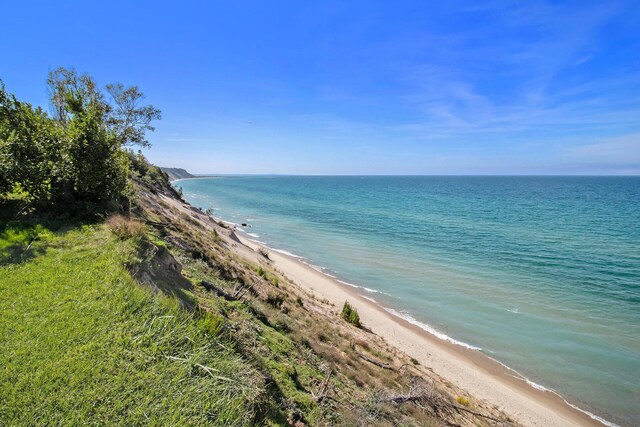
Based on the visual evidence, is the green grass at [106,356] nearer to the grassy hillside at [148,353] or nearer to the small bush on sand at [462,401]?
the grassy hillside at [148,353]

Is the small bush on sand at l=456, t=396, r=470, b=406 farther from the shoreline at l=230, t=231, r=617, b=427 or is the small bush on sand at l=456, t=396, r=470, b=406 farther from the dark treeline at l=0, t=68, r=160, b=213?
the dark treeline at l=0, t=68, r=160, b=213

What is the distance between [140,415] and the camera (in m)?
4.52

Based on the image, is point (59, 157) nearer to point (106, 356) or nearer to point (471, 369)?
point (106, 356)

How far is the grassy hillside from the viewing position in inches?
182

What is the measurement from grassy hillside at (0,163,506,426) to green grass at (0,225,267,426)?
18 millimetres

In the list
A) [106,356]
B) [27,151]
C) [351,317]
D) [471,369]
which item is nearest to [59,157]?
[27,151]

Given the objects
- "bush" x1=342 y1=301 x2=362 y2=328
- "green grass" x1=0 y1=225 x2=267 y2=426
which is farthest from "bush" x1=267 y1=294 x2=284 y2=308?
"green grass" x1=0 y1=225 x2=267 y2=426

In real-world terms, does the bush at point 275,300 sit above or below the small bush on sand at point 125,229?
below

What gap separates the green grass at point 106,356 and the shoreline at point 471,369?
12.8 m

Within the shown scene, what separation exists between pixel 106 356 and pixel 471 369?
16.8 m

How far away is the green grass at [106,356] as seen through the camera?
176 inches

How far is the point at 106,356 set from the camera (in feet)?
16.9

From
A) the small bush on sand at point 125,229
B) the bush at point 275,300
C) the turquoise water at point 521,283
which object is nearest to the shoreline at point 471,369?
the turquoise water at point 521,283

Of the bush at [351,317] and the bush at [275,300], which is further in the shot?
the bush at [351,317]
